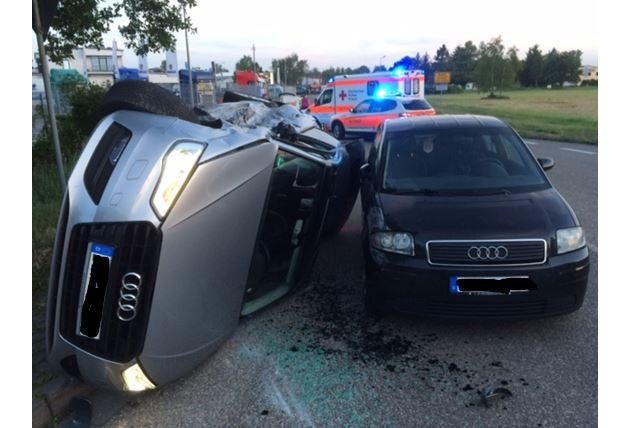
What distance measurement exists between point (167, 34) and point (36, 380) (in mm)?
6483

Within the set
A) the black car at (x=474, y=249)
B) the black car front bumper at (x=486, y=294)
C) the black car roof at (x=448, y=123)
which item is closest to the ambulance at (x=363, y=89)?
the black car roof at (x=448, y=123)

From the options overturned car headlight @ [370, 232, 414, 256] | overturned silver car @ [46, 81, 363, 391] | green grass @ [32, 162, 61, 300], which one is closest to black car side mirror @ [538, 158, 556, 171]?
overturned car headlight @ [370, 232, 414, 256]

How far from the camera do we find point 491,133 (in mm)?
4727

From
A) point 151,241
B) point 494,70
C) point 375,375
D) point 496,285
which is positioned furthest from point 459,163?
point 494,70

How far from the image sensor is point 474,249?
3.33 m

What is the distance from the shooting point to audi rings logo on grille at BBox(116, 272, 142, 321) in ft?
8.18

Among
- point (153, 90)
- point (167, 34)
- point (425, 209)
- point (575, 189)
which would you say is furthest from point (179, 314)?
point (575, 189)

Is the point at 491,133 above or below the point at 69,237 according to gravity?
above

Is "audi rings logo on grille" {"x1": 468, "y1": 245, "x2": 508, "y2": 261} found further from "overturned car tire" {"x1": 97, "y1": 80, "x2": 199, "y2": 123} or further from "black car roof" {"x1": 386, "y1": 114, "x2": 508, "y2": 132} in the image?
"overturned car tire" {"x1": 97, "y1": 80, "x2": 199, "y2": 123}

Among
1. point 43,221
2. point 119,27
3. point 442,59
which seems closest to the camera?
point 43,221

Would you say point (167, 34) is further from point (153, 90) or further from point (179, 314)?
point (179, 314)

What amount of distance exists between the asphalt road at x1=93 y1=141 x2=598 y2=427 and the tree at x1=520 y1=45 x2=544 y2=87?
108 meters

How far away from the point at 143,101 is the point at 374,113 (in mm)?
14334

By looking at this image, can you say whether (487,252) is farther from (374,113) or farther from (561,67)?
(561,67)
